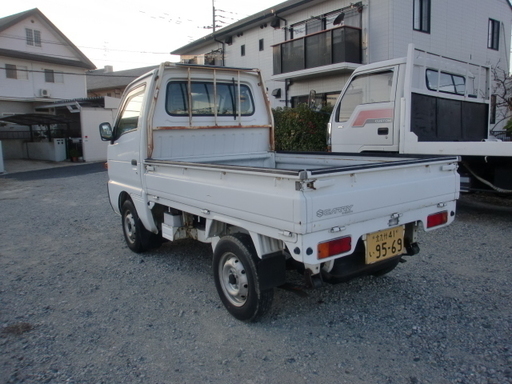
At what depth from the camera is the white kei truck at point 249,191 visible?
9.82ft

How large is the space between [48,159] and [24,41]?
939cm

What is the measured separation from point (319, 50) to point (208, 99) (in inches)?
464

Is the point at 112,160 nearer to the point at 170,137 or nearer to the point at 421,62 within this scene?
the point at 170,137

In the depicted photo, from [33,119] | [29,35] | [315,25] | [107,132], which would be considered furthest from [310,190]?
[29,35]

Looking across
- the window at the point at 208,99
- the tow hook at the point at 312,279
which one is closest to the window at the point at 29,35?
the window at the point at 208,99

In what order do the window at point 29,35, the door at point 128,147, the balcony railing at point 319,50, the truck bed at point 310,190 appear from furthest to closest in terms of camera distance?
1. the window at point 29,35
2. the balcony railing at point 319,50
3. the door at point 128,147
4. the truck bed at point 310,190

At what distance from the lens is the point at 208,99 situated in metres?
5.39

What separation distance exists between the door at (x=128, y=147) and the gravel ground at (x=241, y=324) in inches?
40.1

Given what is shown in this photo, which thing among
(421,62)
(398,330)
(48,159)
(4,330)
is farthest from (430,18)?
(48,159)

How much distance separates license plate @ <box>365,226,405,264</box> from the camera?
337 centimetres

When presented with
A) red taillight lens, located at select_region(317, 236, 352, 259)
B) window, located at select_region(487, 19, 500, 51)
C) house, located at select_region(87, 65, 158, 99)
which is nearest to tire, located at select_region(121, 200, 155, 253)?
red taillight lens, located at select_region(317, 236, 352, 259)

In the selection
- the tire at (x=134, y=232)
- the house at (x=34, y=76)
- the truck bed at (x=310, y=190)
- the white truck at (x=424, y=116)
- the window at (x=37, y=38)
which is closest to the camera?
the truck bed at (x=310, y=190)

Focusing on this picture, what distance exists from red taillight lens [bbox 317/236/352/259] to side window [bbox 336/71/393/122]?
4.67 m

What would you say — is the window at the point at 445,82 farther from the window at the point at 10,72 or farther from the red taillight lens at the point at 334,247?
the window at the point at 10,72
